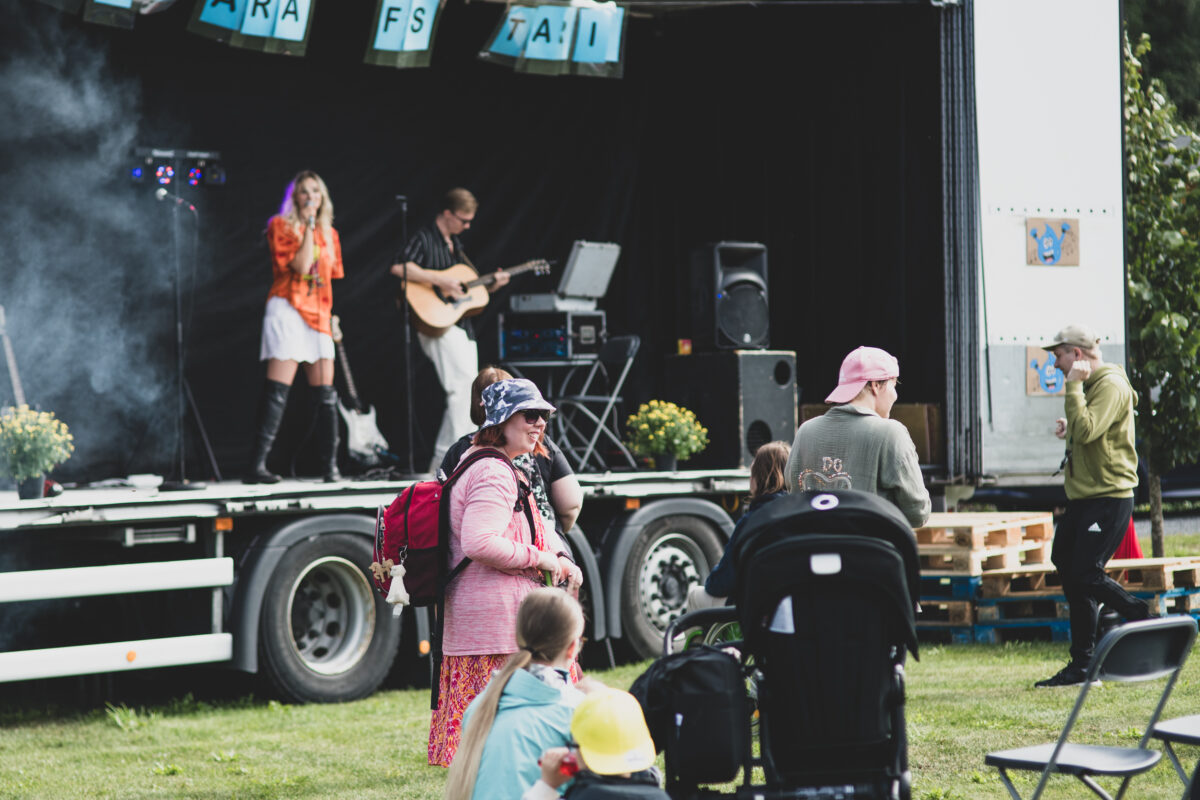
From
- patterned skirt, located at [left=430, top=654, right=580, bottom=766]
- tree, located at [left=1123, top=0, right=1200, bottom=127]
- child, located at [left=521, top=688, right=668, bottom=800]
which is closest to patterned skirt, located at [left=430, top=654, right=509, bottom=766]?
patterned skirt, located at [left=430, top=654, right=580, bottom=766]

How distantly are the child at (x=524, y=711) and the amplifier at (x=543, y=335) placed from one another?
689 centimetres

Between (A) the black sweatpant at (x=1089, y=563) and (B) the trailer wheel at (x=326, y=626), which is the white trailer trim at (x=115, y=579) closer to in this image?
(B) the trailer wheel at (x=326, y=626)

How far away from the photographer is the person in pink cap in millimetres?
5219

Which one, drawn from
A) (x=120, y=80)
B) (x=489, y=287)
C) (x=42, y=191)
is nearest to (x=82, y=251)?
(x=42, y=191)

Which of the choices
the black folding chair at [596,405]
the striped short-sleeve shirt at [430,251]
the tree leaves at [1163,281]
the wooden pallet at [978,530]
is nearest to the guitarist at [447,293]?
the striped short-sleeve shirt at [430,251]

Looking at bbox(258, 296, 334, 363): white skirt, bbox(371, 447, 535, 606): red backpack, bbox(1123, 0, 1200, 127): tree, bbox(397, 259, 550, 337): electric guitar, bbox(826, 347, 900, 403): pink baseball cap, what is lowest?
bbox(371, 447, 535, 606): red backpack

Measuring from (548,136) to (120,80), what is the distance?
3375 mm

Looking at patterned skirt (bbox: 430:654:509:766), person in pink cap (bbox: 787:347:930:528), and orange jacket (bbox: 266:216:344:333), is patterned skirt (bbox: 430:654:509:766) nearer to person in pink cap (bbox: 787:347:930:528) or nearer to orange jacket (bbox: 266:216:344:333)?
person in pink cap (bbox: 787:347:930:528)

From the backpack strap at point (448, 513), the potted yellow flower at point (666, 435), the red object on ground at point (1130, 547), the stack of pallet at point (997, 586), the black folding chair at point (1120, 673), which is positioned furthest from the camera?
the potted yellow flower at point (666, 435)

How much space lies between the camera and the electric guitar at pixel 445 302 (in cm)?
991

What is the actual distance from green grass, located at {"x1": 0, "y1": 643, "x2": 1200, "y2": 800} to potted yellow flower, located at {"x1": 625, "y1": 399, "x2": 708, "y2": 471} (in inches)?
69.3

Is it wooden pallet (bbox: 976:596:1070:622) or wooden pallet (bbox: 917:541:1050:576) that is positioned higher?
wooden pallet (bbox: 917:541:1050:576)

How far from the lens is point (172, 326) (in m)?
10.2

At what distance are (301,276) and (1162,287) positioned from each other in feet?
20.7
